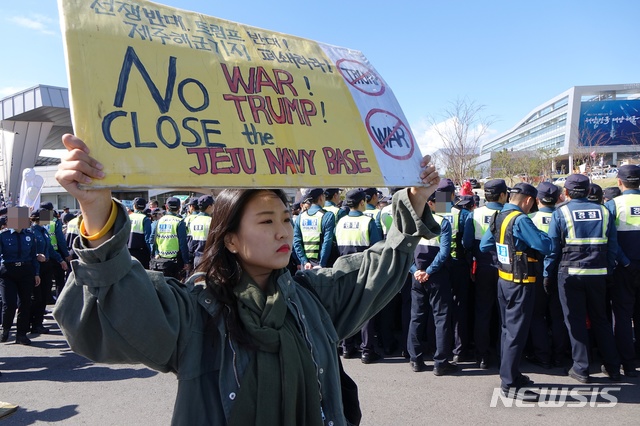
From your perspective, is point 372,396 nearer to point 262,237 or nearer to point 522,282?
point 522,282

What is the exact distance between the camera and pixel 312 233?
741 cm

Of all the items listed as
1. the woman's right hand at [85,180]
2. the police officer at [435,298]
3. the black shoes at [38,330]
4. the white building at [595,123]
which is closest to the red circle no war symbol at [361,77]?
the woman's right hand at [85,180]

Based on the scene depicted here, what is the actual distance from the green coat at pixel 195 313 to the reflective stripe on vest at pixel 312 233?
527 centimetres

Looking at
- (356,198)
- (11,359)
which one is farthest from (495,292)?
(11,359)

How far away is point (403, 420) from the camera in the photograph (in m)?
4.40

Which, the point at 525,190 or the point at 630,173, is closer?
the point at 525,190

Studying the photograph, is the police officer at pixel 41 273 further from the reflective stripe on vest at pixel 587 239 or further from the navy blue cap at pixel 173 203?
the reflective stripe on vest at pixel 587 239

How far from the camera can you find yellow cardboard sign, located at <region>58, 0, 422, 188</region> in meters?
1.43

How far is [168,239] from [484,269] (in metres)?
5.18

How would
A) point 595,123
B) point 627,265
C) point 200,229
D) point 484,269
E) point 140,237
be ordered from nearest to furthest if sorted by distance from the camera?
point 627,265
point 484,269
point 200,229
point 140,237
point 595,123

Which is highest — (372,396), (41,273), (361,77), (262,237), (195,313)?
(361,77)

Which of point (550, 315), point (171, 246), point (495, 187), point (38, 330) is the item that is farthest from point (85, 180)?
point (38, 330)

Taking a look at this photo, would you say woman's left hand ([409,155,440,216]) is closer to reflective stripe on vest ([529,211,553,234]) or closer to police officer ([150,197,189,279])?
reflective stripe on vest ([529,211,553,234])

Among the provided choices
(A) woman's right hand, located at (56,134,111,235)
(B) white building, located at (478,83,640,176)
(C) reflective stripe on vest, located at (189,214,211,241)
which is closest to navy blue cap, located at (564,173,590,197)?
(A) woman's right hand, located at (56,134,111,235)
